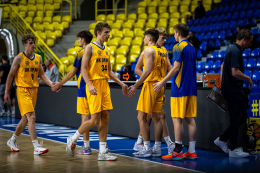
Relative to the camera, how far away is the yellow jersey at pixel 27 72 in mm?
5410

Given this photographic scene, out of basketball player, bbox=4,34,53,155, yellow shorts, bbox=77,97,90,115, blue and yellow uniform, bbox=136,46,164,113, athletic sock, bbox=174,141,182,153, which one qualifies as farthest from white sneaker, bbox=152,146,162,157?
basketball player, bbox=4,34,53,155

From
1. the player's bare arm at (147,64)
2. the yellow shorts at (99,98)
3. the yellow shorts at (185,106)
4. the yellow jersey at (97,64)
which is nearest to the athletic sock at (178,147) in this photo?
the yellow shorts at (185,106)

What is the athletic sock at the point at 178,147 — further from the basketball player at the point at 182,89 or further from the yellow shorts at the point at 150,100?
the yellow shorts at the point at 150,100

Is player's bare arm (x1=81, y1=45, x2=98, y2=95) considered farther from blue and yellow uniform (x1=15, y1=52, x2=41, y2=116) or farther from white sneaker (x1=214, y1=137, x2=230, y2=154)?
white sneaker (x1=214, y1=137, x2=230, y2=154)

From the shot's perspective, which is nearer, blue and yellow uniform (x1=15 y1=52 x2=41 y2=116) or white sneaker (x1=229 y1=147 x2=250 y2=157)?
white sneaker (x1=229 y1=147 x2=250 y2=157)

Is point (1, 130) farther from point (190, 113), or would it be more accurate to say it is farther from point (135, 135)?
point (190, 113)

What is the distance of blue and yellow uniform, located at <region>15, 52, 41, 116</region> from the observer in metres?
5.34

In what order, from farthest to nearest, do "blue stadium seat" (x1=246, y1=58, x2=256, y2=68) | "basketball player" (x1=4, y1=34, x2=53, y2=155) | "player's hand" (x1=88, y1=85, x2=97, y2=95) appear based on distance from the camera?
1. "blue stadium seat" (x1=246, y1=58, x2=256, y2=68)
2. "basketball player" (x1=4, y1=34, x2=53, y2=155)
3. "player's hand" (x1=88, y1=85, x2=97, y2=95)

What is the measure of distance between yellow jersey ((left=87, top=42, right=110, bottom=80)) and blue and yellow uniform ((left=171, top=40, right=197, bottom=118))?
101 cm

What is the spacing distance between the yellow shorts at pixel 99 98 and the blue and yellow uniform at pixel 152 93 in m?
0.57

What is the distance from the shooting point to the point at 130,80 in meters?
8.61

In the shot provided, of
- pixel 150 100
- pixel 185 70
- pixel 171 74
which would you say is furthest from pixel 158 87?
pixel 185 70

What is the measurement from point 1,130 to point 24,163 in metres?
3.89

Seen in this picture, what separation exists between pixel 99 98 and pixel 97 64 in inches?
18.7
